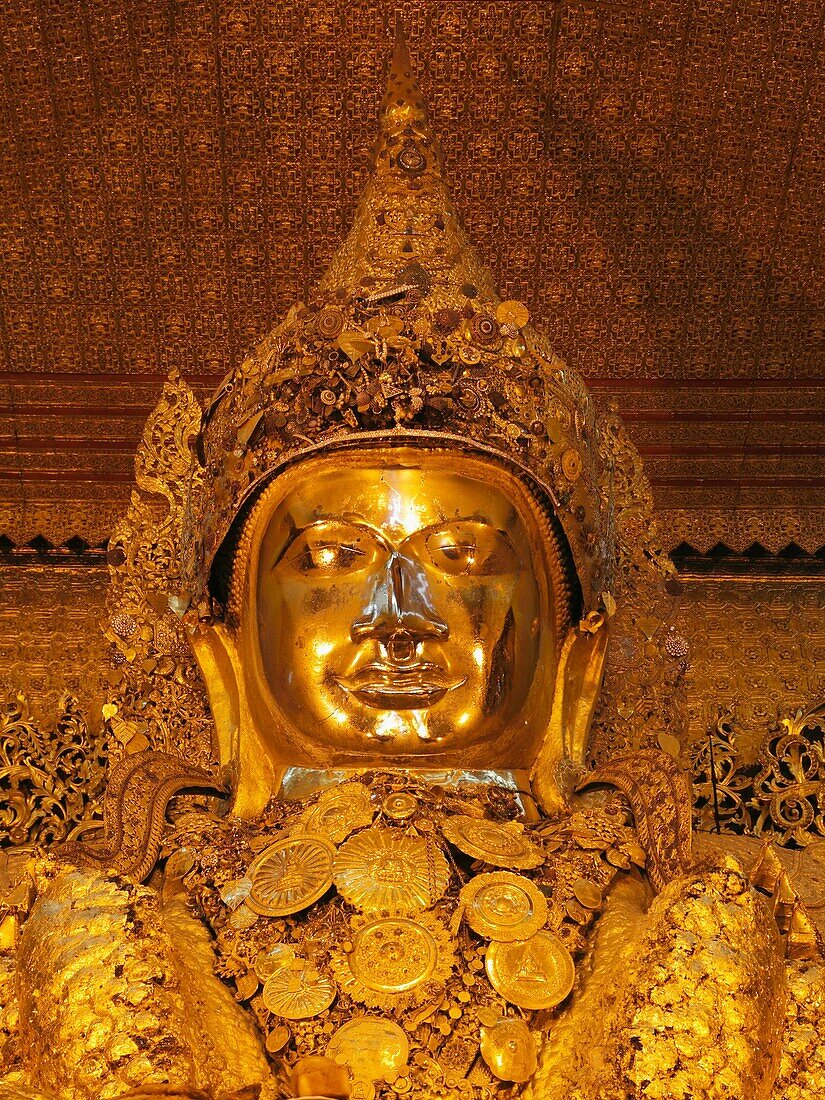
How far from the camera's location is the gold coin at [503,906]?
3180 millimetres

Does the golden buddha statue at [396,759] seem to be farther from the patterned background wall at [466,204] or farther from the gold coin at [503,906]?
the patterned background wall at [466,204]

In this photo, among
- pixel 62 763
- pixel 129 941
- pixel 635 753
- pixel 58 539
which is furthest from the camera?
pixel 58 539

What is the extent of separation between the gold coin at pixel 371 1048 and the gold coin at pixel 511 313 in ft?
5.26

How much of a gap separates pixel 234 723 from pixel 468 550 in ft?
2.24

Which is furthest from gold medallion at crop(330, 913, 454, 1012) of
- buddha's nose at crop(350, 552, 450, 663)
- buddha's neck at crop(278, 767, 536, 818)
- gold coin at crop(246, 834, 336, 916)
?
buddha's nose at crop(350, 552, 450, 663)

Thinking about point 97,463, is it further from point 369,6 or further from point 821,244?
point 821,244

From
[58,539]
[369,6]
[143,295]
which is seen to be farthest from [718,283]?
[58,539]

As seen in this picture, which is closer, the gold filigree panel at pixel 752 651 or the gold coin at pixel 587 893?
the gold coin at pixel 587 893

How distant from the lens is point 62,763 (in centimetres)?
452

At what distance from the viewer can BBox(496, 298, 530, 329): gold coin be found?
3.85m

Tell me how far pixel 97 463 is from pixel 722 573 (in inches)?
71.9

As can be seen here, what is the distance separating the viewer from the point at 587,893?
3318 millimetres

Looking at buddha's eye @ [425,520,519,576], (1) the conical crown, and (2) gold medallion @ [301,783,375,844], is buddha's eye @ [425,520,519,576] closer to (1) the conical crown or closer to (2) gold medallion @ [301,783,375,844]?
(1) the conical crown

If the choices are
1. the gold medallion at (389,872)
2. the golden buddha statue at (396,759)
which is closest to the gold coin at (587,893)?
the golden buddha statue at (396,759)
